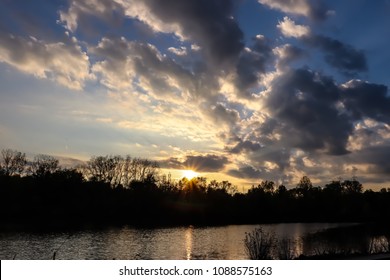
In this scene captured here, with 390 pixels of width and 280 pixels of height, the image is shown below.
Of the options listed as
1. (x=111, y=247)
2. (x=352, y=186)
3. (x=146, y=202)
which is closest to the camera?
(x=111, y=247)

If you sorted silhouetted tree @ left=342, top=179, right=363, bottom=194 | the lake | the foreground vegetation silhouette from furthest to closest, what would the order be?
silhouetted tree @ left=342, top=179, right=363, bottom=194
the foreground vegetation silhouette
the lake

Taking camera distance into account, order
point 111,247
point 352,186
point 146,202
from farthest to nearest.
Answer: point 352,186 < point 146,202 < point 111,247

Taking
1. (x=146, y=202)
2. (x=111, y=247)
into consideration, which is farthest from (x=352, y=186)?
(x=111, y=247)

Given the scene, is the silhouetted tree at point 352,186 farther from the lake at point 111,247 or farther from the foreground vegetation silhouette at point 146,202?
the lake at point 111,247

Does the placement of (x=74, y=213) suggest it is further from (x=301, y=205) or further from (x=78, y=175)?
(x=301, y=205)

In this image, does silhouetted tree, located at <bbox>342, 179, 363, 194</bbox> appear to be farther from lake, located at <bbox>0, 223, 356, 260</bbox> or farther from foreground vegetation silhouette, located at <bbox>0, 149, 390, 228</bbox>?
lake, located at <bbox>0, 223, 356, 260</bbox>

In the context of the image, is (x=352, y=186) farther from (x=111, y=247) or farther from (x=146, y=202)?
(x=111, y=247)

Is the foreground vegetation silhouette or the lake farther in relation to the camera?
the foreground vegetation silhouette

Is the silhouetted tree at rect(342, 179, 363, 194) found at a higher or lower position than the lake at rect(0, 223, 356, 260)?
higher

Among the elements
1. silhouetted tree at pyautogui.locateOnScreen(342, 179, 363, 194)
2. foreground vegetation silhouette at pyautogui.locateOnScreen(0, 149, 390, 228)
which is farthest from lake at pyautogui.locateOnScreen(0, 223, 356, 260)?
silhouetted tree at pyautogui.locateOnScreen(342, 179, 363, 194)

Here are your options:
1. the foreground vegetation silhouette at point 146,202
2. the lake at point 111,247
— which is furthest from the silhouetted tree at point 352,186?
the lake at point 111,247

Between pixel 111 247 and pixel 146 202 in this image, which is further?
pixel 146 202
